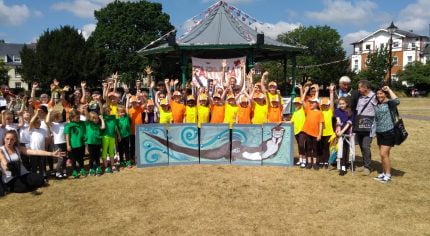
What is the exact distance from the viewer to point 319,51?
7319 cm

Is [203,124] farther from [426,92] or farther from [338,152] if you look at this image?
[426,92]

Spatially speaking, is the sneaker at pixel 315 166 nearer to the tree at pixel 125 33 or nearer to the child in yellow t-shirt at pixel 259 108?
the child in yellow t-shirt at pixel 259 108

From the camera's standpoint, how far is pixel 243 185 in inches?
281

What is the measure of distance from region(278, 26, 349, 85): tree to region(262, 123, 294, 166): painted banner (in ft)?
168

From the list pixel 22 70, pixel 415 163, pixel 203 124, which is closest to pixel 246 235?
pixel 203 124

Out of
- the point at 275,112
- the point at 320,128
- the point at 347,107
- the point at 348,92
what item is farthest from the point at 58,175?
the point at 348,92

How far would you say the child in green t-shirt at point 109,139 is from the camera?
27.0ft

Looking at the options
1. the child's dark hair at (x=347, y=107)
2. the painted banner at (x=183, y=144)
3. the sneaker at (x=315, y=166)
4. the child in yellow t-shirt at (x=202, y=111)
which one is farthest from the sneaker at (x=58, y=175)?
the child's dark hair at (x=347, y=107)

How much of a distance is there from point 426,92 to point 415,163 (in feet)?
154

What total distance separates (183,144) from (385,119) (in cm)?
421

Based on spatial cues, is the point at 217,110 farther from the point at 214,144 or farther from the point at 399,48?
the point at 399,48

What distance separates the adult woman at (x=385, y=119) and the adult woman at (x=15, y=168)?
5.88 m

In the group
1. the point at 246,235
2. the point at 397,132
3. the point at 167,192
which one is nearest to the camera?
the point at 246,235

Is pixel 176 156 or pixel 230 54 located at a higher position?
pixel 230 54
